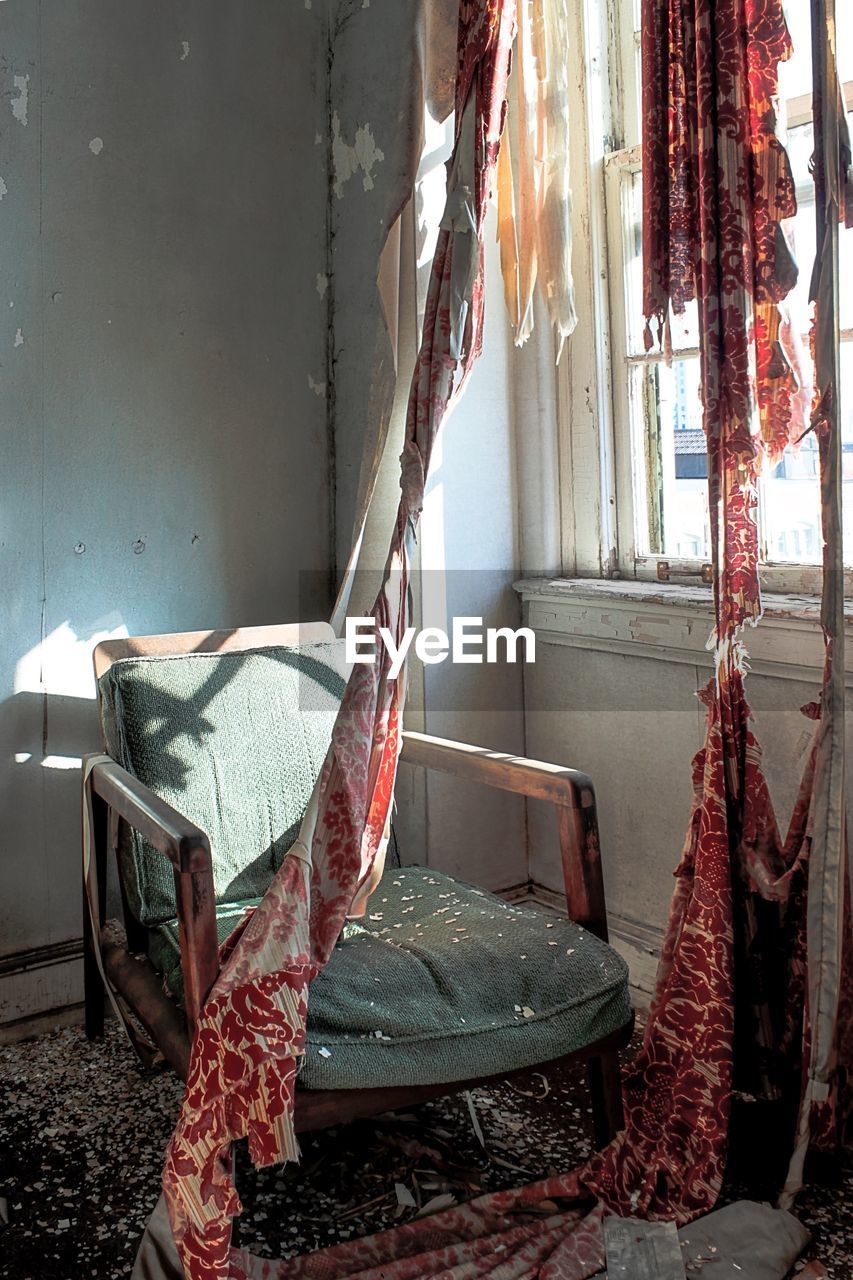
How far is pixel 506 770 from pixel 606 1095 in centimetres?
59

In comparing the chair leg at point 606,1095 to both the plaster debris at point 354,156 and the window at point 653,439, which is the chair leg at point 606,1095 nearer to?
the window at point 653,439

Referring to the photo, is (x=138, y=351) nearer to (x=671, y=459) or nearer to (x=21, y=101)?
(x=21, y=101)

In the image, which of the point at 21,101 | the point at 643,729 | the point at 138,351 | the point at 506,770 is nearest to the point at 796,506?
the point at 643,729

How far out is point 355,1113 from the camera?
1604 mm

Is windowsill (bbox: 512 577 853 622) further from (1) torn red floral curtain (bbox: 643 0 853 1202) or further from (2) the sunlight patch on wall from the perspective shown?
(2) the sunlight patch on wall

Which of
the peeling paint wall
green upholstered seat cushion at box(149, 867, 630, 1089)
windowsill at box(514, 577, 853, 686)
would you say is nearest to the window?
windowsill at box(514, 577, 853, 686)

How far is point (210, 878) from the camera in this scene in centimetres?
165

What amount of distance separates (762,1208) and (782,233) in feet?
5.23

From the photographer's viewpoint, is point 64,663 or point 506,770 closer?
point 506,770

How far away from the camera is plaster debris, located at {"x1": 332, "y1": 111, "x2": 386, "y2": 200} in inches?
107

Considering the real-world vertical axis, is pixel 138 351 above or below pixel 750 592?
above

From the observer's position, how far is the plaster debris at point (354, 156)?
271cm

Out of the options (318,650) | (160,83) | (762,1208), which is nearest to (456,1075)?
(762,1208)

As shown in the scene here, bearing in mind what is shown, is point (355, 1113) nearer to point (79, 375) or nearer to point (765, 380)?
point (765, 380)
